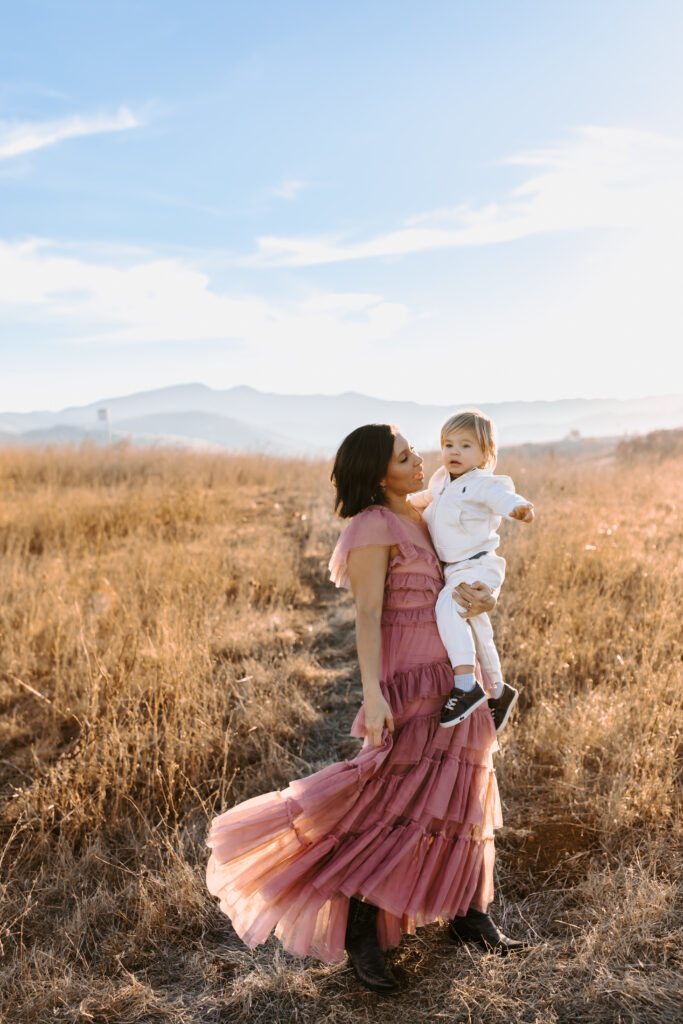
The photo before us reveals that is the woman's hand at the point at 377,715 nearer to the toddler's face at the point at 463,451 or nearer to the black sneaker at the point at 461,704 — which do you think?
the black sneaker at the point at 461,704

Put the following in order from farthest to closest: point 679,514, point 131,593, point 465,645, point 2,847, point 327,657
→ 1. point 679,514
2. point 131,593
3. point 327,657
4. point 2,847
5. point 465,645

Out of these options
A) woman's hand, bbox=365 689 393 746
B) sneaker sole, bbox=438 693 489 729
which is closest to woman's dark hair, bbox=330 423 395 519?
woman's hand, bbox=365 689 393 746

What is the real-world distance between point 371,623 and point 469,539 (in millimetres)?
437

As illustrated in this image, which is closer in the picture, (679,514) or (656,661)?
(656,661)

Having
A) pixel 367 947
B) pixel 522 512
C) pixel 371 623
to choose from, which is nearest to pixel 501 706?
pixel 371 623

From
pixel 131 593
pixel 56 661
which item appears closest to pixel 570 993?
pixel 56 661

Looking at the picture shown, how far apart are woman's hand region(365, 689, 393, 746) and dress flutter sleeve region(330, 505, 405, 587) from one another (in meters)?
0.38

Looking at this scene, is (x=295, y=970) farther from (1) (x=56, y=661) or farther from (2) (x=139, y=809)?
(1) (x=56, y=661)

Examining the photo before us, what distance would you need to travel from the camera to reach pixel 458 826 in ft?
7.55

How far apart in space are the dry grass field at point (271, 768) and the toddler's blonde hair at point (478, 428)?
175cm

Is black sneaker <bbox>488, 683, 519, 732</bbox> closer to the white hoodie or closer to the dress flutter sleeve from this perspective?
the white hoodie

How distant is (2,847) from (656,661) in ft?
12.7

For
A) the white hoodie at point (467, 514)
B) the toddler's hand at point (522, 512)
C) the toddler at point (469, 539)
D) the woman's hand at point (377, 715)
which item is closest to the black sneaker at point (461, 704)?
the toddler at point (469, 539)

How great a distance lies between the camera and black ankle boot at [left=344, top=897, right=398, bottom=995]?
2297 mm
